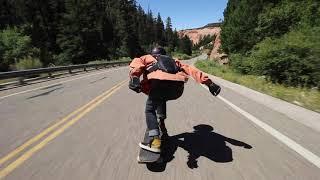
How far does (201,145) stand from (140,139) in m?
1.08

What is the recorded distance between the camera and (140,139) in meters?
7.09

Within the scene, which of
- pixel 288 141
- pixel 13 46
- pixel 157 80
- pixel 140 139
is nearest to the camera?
pixel 157 80

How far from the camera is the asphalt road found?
205 inches

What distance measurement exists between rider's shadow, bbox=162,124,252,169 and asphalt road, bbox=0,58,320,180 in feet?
0.05

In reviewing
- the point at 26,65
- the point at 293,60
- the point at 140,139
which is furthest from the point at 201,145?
the point at 26,65

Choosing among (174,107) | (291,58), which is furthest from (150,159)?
(291,58)

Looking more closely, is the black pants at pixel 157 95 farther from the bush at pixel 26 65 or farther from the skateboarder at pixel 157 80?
the bush at pixel 26 65

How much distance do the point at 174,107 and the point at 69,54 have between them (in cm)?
6959

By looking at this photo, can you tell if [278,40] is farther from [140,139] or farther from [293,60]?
[140,139]

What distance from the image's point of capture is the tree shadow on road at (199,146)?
18.8 ft

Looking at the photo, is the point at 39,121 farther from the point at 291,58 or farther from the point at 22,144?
the point at 291,58

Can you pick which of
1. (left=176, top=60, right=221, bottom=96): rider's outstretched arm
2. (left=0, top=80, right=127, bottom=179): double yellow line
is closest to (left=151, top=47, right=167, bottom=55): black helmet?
(left=176, top=60, right=221, bottom=96): rider's outstretched arm

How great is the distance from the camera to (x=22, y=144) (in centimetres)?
682

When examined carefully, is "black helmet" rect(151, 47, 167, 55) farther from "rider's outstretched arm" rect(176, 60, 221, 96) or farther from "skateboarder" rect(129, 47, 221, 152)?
"rider's outstretched arm" rect(176, 60, 221, 96)
